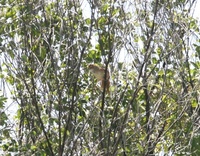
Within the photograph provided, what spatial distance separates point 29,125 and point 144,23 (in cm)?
191

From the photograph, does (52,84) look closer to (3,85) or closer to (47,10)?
(3,85)

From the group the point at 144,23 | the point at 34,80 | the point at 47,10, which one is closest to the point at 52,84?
the point at 34,80

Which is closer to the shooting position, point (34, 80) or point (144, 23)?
point (34, 80)

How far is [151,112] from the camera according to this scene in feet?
20.8

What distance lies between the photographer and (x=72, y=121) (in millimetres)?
7012

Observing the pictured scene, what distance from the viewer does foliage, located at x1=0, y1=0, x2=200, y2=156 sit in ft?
20.6

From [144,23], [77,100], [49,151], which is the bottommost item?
[49,151]

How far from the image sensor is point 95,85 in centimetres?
734

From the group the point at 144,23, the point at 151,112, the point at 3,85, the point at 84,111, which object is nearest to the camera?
the point at 151,112

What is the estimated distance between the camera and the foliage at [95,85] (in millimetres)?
6289

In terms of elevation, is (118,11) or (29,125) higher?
(118,11)

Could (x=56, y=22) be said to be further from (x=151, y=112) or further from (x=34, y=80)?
(x=151, y=112)

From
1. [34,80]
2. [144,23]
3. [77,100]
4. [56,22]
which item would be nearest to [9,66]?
[34,80]

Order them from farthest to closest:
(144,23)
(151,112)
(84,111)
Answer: (144,23) → (84,111) → (151,112)
